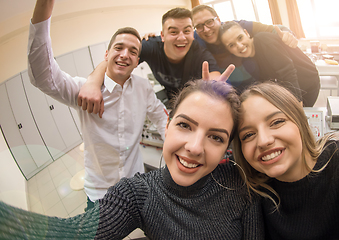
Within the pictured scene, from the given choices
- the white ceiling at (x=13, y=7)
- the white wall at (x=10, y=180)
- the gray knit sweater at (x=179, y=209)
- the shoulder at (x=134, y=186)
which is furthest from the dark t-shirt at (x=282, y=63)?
the white wall at (x=10, y=180)

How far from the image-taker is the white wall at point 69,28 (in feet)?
1.13

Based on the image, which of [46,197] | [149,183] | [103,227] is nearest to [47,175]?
[46,197]

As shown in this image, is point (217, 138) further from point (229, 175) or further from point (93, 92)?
point (93, 92)

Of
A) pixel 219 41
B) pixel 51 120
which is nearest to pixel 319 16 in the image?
pixel 219 41

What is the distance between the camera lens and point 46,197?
37 cm

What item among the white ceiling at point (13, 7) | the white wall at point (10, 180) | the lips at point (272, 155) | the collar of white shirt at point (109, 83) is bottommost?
the lips at point (272, 155)

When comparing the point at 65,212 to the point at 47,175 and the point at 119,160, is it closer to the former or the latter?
the point at 47,175

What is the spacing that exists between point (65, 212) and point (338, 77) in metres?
1.40

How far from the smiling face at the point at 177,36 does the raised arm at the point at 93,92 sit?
300 mm

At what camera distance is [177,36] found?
73 centimetres

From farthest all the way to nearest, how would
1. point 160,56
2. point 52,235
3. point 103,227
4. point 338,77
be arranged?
point 338,77
point 160,56
point 103,227
point 52,235

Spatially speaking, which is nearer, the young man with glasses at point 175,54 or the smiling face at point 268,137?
the smiling face at point 268,137

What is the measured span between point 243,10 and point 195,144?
2.44 ft

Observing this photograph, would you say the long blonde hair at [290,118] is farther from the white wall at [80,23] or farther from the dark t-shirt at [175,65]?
the white wall at [80,23]
